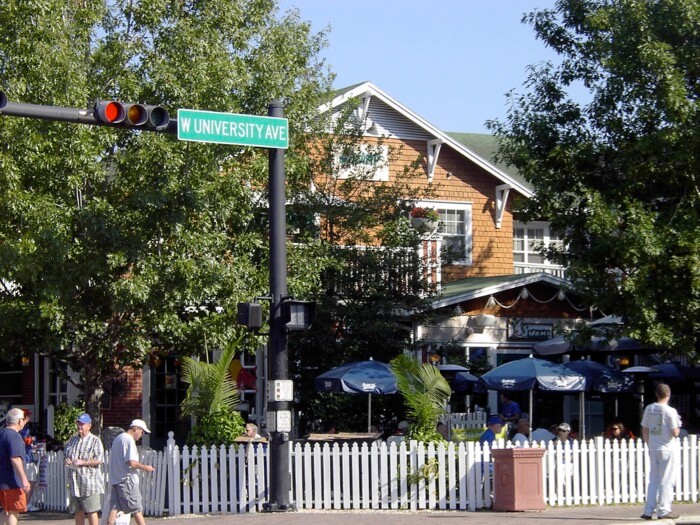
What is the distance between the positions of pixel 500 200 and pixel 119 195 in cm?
1298

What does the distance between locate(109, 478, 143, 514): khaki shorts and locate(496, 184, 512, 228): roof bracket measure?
17484mm

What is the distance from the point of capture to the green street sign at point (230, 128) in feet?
45.0

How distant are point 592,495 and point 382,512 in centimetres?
324

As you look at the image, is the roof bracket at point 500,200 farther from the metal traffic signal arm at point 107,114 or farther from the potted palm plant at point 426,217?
A: the metal traffic signal arm at point 107,114

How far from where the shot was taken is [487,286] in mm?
25094

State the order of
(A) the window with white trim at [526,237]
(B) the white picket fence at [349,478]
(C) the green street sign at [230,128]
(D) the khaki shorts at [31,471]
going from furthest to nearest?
1. (A) the window with white trim at [526,237]
2. (D) the khaki shorts at [31,471]
3. (B) the white picket fence at [349,478]
4. (C) the green street sign at [230,128]

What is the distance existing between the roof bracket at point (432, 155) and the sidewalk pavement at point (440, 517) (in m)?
12.9

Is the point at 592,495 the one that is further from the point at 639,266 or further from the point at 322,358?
the point at 322,358

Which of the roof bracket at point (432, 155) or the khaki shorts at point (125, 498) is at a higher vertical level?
the roof bracket at point (432, 155)

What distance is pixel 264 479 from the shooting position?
1580cm

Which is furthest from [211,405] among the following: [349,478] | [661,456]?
[661,456]

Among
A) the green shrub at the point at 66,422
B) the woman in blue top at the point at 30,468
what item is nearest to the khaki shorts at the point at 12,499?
the woman in blue top at the point at 30,468

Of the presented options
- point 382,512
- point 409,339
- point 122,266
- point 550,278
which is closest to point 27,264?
point 122,266

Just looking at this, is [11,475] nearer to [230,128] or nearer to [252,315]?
[252,315]
